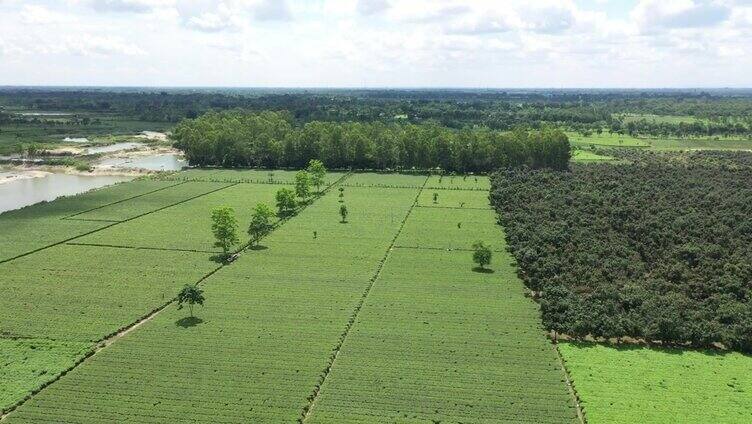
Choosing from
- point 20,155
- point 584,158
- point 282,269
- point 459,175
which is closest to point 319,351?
point 282,269

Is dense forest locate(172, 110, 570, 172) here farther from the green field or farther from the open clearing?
the green field

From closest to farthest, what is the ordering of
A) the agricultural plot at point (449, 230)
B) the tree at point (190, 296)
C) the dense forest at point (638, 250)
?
the dense forest at point (638, 250), the tree at point (190, 296), the agricultural plot at point (449, 230)

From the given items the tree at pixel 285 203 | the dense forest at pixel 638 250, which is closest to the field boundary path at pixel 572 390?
the dense forest at pixel 638 250

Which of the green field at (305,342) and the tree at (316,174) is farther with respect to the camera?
the tree at (316,174)

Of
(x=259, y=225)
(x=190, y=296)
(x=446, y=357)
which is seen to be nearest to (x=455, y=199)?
(x=259, y=225)

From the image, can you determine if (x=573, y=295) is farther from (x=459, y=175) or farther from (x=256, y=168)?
(x=256, y=168)

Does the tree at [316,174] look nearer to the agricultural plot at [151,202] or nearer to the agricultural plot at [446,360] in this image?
the agricultural plot at [151,202]
